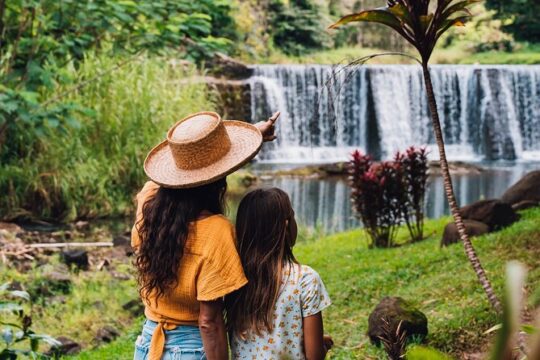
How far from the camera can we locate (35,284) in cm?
759

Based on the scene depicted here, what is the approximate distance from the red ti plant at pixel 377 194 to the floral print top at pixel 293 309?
18.8ft

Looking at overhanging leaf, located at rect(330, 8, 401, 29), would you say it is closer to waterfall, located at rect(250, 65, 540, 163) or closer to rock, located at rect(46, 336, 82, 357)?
rock, located at rect(46, 336, 82, 357)

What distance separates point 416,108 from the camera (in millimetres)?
23297

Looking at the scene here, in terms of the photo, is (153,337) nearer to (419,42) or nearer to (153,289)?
(153,289)

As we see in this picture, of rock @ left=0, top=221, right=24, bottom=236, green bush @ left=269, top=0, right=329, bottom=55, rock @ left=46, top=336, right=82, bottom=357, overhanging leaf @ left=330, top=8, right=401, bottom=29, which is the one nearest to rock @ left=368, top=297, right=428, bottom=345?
overhanging leaf @ left=330, top=8, right=401, bottom=29

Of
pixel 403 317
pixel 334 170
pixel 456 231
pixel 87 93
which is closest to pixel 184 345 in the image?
pixel 403 317

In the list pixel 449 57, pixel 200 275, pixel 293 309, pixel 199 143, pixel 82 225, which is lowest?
pixel 82 225

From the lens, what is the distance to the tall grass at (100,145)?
1180 cm

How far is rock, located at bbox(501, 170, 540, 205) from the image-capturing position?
876cm

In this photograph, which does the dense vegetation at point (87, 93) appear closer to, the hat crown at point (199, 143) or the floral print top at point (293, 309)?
the hat crown at point (199, 143)

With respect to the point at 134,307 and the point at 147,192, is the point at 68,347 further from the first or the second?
the point at 147,192

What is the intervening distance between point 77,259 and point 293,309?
6785mm

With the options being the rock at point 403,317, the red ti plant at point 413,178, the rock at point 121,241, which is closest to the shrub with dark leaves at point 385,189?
the red ti plant at point 413,178

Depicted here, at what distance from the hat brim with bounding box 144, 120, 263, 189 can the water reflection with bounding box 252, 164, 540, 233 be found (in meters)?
7.80
